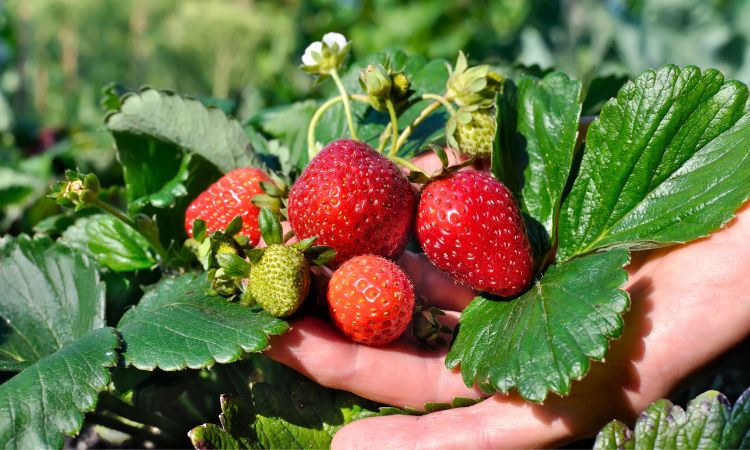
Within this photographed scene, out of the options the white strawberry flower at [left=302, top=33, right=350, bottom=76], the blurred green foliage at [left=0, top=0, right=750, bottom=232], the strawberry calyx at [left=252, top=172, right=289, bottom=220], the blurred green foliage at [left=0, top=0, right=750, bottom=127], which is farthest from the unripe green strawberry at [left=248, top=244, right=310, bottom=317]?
the blurred green foliage at [left=0, top=0, right=750, bottom=127]

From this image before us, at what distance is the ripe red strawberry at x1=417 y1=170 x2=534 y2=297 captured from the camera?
900mm

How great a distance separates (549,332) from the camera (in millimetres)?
798

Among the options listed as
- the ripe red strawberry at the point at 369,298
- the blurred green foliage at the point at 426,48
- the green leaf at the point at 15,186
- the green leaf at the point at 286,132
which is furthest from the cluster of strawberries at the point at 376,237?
the green leaf at the point at 15,186

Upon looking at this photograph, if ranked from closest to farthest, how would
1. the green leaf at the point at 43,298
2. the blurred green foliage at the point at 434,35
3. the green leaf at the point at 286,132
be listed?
the green leaf at the point at 43,298 → the green leaf at the point at 286,132 → the blurred green foliage at the point at 434,35

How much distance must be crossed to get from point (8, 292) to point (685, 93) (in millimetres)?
980

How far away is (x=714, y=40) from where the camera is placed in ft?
8.16

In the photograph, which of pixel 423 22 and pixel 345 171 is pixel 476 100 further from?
pixel 423 22

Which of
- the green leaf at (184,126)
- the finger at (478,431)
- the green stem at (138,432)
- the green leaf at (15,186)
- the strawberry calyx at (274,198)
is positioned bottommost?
the green stem at (138,432)

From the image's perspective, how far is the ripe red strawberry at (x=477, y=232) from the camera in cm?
90

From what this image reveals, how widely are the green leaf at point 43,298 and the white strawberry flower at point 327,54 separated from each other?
1.48 ft

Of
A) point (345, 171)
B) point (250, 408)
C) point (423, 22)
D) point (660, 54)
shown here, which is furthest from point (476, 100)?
point (423, 22)

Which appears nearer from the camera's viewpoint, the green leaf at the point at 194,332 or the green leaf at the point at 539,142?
the green leaf at the point at 194,332

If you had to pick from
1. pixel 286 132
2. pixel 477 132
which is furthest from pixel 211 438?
pixel 286 132

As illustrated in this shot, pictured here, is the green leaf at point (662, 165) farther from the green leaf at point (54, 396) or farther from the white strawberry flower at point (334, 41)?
the green leaf at point (54, 396)
